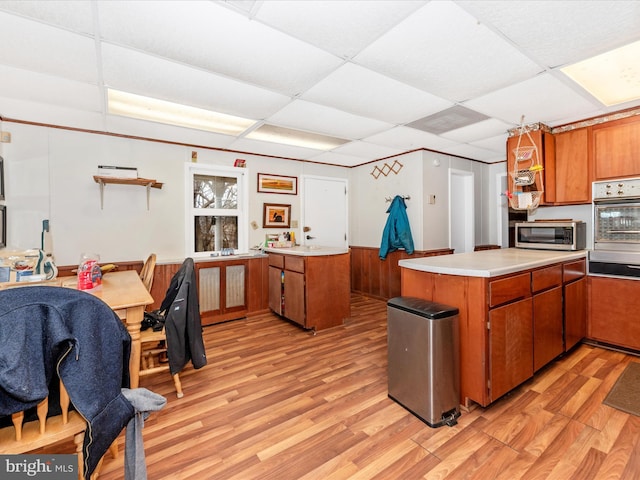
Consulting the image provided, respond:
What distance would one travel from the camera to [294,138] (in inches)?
159

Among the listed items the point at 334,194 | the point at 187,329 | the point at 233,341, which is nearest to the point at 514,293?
the point at 187,329

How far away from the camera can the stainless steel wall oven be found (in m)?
2.95

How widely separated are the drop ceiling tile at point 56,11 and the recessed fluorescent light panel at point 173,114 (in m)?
0.97

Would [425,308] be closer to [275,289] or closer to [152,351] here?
[152,351]

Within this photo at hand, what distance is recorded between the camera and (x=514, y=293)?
213cm

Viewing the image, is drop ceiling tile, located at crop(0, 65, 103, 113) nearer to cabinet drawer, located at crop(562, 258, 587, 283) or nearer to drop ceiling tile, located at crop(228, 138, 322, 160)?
drop ceiling tile, located at crop(228, 138, 322, 160)

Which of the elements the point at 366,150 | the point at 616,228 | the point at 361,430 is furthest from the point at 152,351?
the point at 616,228

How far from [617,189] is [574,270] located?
3.26 feet

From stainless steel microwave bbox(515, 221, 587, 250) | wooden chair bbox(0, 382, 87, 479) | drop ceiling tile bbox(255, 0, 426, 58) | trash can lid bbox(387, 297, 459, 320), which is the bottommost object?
wooden chair bbox(0, 382, 87, 479)

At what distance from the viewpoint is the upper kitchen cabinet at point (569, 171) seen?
3330 millimetres

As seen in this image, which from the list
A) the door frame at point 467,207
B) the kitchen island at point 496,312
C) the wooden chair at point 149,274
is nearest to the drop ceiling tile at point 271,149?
the wooden chair at point 149,274

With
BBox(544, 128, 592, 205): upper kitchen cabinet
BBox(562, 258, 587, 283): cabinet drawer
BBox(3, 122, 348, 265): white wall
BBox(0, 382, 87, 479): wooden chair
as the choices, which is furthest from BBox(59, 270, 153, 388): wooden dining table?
BBox(544, 128, 592, 205): upper kitchen cabinet

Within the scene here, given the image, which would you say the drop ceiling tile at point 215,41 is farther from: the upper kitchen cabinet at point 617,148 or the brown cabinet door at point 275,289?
the upper kitchen cabinet at point 617,148

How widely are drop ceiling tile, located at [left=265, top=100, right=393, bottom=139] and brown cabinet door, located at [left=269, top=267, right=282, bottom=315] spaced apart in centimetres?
189
